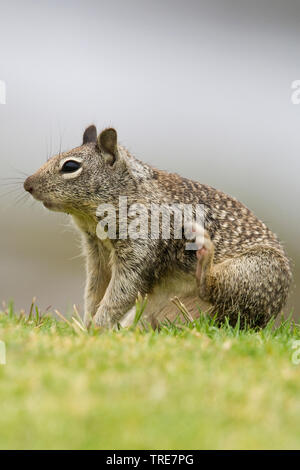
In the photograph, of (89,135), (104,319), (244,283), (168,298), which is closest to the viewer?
(244,283)

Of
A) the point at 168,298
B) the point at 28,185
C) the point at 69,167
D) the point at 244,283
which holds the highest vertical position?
the point at 69,167

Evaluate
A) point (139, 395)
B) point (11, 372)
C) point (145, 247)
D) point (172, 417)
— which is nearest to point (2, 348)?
point (11, 372)

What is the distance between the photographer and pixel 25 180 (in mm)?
5254

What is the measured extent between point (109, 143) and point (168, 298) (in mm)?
1421

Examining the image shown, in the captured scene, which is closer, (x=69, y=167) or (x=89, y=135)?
(x=69, y=167)

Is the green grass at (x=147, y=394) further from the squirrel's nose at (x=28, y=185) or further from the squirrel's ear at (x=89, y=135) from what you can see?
the squirrel's ear at (x=89, y=135)

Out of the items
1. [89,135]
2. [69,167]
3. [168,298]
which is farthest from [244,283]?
[89,135]

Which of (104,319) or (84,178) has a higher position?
(84,178)

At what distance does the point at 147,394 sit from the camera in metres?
2.52

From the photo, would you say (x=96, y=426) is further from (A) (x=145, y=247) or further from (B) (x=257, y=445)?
(A) (x=145, y=247)

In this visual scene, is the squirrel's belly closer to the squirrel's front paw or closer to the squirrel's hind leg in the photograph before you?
the squirrel's front paw

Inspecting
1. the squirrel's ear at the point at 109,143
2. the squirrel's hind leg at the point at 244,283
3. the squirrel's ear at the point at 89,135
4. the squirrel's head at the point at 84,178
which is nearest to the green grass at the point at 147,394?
the squirrel's hind leg at the point at 244,283

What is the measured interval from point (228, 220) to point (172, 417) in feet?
11.0

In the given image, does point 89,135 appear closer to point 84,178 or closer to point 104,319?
point 84,178
